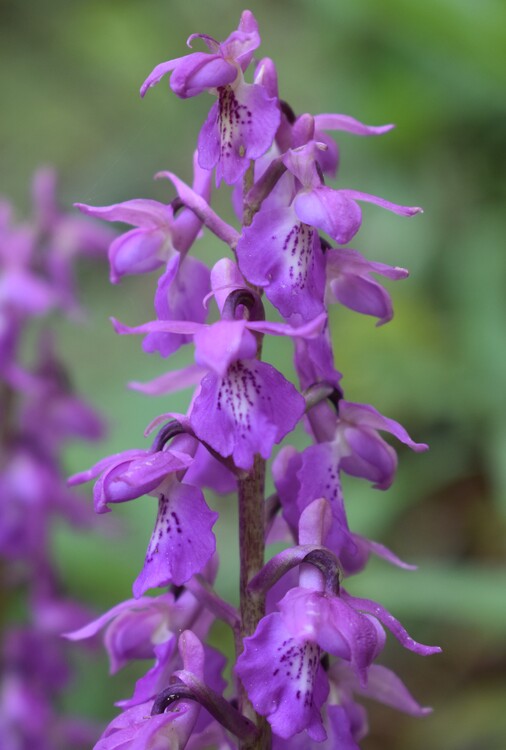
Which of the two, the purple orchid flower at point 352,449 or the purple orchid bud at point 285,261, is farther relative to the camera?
the purple orchid flower at point 352,449

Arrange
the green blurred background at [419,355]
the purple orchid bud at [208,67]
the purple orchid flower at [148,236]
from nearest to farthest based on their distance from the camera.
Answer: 1. the purple orchid bud at [208,67]
2. the purple orchid flower at [148,236]
3. the green blurred background at [419,355]

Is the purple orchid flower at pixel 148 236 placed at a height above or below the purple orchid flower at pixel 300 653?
above

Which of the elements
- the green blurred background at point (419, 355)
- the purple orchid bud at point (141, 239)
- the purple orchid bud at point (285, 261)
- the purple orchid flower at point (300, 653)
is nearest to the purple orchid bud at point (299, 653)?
the purple orchid flower at point (300, 653)

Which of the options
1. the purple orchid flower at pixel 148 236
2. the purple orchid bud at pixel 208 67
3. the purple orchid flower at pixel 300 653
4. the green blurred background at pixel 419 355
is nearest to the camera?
the purple orchid flower at pixel 300 653

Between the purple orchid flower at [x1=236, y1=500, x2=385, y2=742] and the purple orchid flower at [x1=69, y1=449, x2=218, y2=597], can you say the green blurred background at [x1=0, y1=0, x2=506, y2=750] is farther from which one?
the purple orchid flower at [x1=236, y1=500, x2=385, y2=742]

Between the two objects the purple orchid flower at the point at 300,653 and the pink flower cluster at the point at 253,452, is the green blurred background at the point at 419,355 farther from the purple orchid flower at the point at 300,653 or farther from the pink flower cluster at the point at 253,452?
the purple orchid flower at the point at 300,653

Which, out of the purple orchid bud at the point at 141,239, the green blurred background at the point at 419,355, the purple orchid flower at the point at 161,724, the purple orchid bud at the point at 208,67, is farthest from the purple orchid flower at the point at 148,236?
the green blurred background at the point at 419,355

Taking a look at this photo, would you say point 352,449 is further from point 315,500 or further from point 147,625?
point 147,625

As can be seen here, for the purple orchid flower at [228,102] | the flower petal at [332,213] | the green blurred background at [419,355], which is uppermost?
the purple orchid flower at [228,102]

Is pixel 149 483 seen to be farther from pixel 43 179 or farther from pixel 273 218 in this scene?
pixel 43 179
